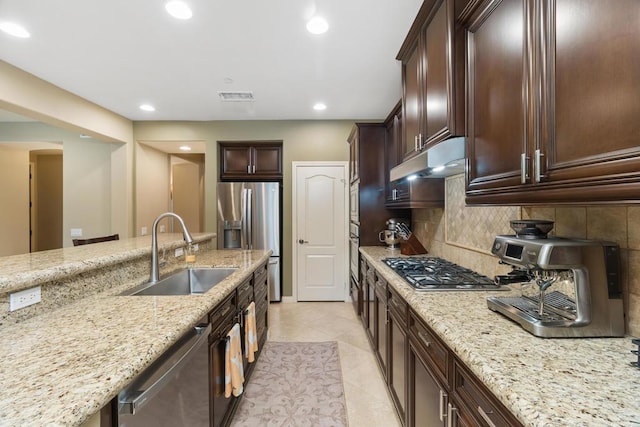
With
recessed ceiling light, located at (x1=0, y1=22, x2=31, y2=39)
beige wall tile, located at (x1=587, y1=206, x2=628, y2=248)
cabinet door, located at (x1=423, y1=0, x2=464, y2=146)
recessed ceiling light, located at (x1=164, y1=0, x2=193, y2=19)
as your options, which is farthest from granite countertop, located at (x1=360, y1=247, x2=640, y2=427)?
recessed ceiling light, located at (x1=0, y1=22, x2=31, y2=39)

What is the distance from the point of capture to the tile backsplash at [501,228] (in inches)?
39.8

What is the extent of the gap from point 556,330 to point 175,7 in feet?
8.87

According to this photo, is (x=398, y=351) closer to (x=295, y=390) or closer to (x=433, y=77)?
(x=295, y=390)

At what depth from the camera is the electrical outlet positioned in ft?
3.59

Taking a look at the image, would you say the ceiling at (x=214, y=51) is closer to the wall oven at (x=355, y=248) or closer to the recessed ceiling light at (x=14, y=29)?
the recessed ceiling light at (x=14, y=29)

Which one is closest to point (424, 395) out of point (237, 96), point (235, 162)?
point (237, 96)

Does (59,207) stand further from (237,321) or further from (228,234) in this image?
(237,321)

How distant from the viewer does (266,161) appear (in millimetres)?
4520

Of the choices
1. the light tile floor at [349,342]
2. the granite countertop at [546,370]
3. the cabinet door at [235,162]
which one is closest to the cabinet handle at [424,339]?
the granite countertop at [546,370]

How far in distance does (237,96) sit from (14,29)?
1.85 m

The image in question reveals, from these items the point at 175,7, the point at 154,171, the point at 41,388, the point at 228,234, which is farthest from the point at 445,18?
the point at 154,171

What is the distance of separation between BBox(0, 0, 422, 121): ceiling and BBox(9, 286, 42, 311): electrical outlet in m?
1.88

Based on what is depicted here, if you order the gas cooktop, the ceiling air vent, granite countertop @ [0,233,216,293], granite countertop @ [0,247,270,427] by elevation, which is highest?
the ceiling air vent

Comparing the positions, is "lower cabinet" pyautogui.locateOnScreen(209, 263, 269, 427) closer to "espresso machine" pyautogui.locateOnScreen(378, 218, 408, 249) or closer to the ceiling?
"espresso machine" pyautogui.locateOnScreen(378, 218, 408, 249)
